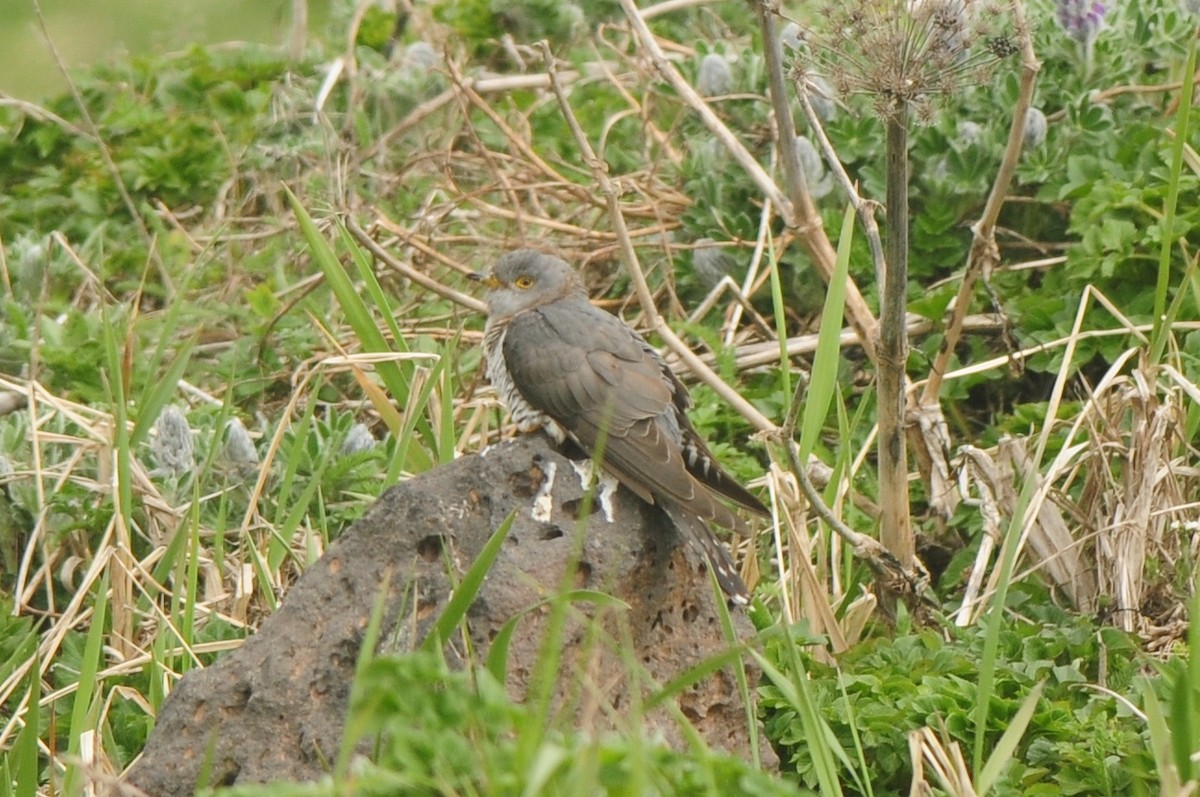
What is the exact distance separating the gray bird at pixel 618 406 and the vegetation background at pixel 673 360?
0.18 meters

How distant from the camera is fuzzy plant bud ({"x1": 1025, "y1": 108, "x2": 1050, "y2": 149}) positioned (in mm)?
5047

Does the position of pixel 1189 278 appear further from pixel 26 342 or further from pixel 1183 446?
pixel 26 342

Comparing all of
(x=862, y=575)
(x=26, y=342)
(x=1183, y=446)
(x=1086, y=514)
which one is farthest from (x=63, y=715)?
(x=1183, y=446)

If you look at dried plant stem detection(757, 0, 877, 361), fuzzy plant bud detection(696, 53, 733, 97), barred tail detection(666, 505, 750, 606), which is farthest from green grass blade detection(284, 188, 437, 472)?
fuzzy plant bud detection(696, 53, 733, 97)

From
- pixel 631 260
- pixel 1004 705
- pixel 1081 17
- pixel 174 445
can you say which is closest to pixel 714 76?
pixel 1081 17

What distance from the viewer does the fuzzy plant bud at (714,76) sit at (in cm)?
575

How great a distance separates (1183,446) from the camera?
407 centimetres

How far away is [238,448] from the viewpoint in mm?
4543

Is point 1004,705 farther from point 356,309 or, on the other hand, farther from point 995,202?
point 356,309

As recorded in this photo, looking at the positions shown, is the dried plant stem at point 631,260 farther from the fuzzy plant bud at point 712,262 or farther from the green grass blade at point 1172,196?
the fuzzy plant bud at point 712,262

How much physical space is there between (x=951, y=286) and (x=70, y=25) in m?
6.33

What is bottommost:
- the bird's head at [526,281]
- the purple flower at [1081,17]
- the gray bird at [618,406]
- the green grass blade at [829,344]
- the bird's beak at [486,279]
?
the bird's beak at [486,279]

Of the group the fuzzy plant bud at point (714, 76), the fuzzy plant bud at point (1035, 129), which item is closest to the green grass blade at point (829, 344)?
the fuzzy plant bud at point (1035, 129)

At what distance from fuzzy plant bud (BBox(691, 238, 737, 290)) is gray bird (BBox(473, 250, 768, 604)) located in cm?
105
